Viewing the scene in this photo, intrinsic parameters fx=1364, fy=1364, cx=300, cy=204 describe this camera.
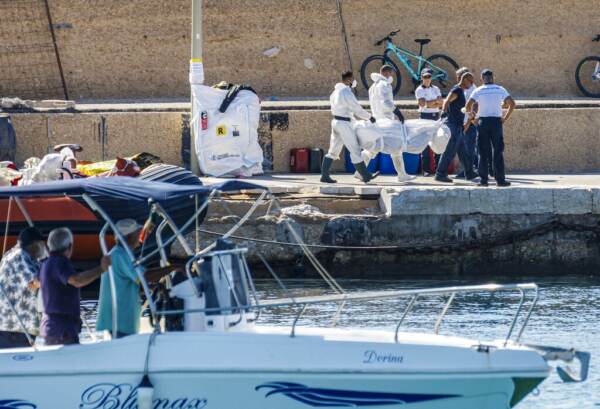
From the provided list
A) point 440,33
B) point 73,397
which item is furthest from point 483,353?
point 440,33

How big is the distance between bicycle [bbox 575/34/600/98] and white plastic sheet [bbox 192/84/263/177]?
6.53 meters

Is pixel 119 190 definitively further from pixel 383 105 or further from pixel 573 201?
pixel 573 201

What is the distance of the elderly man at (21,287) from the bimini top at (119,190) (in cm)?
33

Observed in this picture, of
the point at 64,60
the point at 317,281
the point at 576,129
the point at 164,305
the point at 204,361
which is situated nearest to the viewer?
the point at 204,361

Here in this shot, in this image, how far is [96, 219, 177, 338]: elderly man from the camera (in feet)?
30.1

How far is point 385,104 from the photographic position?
55.8 feet

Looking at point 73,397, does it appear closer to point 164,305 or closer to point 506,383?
point 164,305

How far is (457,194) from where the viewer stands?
16.1m

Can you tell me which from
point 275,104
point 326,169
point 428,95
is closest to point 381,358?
Result: point 326,169

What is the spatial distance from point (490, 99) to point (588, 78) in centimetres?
673

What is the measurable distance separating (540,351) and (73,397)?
3.12 meters

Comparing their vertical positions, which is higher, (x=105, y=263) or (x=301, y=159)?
(x=105, y=263)

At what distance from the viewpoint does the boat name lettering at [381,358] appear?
8.95 m

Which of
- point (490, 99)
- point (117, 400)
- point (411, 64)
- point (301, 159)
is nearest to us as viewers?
point (117, 400)
